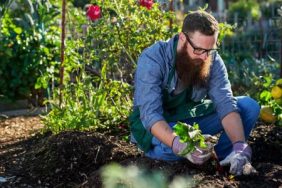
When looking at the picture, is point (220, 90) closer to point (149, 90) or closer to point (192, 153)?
point (149, 90)

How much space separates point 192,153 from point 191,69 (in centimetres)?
54

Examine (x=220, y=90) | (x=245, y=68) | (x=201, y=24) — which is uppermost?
(x=201, y=24)

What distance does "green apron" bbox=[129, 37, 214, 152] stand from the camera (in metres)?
3.27

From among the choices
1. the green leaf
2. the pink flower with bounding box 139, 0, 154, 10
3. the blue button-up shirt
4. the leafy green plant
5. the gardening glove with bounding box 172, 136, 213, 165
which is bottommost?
the leafy green plant

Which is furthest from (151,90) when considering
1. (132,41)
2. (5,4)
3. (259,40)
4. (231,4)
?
(231,4)

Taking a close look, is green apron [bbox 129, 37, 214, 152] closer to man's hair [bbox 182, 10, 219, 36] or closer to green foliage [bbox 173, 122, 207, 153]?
man's hair [bbox 182, 10, 219, 36]

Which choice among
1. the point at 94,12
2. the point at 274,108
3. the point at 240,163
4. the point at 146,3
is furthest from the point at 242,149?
the point at 94,12

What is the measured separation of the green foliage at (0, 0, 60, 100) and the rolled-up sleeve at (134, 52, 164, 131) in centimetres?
296

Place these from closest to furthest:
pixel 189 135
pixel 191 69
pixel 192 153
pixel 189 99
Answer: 1. pixel 189 135
2. pixel 192 153
3. pixel 191 69
4. pixel 189 99

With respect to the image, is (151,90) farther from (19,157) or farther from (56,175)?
(19,157)

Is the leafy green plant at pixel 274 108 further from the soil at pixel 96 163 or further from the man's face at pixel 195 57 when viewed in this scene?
the man's face at pixel 195 57

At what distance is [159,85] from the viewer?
3.08 metres

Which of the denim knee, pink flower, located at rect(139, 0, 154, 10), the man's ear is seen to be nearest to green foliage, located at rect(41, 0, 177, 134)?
pink flower, located at rect(139, 0, 154, 10)

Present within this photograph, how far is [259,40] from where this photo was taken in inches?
315
